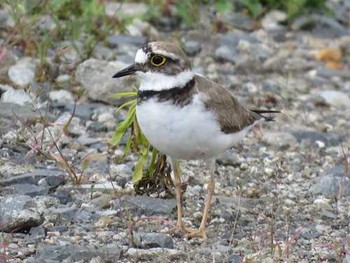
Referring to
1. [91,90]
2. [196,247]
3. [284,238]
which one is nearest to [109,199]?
[196,247]

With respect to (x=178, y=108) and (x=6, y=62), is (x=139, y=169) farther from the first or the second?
(x=6, y=62)

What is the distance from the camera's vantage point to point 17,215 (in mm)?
5727

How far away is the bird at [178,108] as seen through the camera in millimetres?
5621

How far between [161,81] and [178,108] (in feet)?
0.68

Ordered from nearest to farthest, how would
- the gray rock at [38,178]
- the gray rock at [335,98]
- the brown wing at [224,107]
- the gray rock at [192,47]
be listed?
the brown wing at [224,107]
the gray rock at [38,178]
the gray rock at [335,98]
the gray rock at [192,47]

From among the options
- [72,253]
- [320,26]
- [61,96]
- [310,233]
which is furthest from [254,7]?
[72,253]

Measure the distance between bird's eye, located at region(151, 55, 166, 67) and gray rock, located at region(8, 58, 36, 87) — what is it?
2.98 meters

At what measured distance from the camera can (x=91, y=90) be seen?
28.1 feet

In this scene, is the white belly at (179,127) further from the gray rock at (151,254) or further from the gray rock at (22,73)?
the gray rock at (22,73)

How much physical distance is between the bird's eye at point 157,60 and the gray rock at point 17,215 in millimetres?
1114

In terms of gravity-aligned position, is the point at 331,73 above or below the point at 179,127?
above

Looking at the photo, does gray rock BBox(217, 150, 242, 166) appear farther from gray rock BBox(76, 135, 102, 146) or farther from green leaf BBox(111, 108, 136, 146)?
green leaf BBox(111, 108, 136, 146)

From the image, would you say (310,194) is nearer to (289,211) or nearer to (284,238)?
(289,211)

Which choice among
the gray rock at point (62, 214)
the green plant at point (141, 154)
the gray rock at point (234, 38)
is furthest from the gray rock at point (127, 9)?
the gray rock at point (62, 214)
